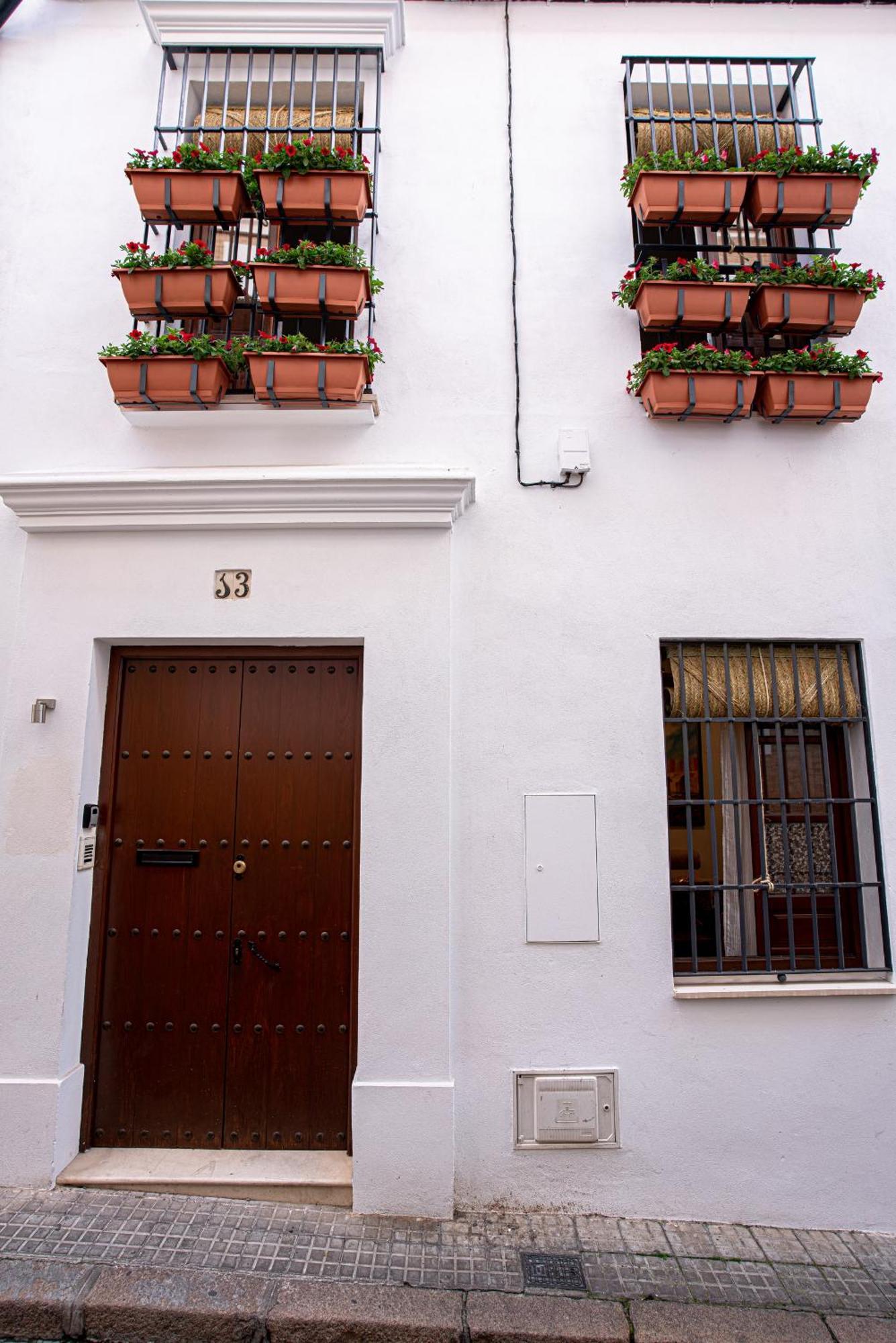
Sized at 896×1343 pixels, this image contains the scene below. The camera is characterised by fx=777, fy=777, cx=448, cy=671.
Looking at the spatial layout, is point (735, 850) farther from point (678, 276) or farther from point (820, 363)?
point (678, 276)

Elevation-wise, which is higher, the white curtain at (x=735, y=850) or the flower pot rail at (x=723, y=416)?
the flower pot rail at (x=723, y=416)

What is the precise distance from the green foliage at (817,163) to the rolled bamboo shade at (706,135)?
1.14 ft

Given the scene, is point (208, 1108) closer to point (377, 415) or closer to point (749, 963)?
point (749, 963)

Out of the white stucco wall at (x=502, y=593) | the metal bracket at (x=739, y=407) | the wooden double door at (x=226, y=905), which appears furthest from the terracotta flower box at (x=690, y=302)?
the wooden double door at (x=226, y=905)

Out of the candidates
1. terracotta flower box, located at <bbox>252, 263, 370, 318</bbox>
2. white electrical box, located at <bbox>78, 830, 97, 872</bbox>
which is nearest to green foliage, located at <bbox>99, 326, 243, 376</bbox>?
terracotta flower box, located at <bbox>252, 263, 370, 318</bbox>

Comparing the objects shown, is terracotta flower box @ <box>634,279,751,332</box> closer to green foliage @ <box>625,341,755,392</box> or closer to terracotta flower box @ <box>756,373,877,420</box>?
green foliage @ <box>625,341,755,392</box>

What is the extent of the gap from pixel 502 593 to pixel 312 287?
6.30 feet

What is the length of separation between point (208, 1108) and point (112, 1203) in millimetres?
541

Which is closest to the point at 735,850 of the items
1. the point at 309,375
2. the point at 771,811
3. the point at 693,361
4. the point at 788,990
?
the point at 771,811

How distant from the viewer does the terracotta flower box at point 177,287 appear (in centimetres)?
412

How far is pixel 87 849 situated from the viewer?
4004 mm

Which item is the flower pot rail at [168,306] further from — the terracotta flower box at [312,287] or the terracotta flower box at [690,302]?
the terracotta flower box at [690,302]

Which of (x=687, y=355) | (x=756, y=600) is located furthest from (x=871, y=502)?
(x=687, y=355)

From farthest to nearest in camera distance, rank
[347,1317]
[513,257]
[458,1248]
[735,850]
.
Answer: [513,257] < [735,850] < [458,1248] < [347,1317]
